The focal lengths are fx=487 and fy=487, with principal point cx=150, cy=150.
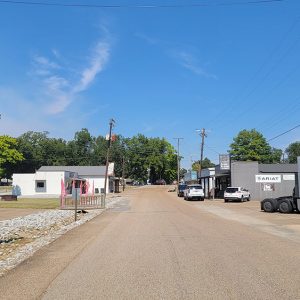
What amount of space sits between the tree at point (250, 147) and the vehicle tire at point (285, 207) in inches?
3451

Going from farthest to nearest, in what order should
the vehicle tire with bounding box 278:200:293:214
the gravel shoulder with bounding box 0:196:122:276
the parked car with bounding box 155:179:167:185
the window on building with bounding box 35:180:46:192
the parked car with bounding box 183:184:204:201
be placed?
the parked car with bounding box 155:179:167:185
the window on building with bounding box 35:180:46:192
the parked car with bounding box 183:184:204:201
the vehicle tire with bounding box 278:200:293:214
the gravel shoulder with bounding box 0:196:122:276

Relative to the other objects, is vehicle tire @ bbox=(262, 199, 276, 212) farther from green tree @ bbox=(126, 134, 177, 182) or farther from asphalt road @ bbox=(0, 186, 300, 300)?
green tree @ bbox=(126, 134, 177, 182)

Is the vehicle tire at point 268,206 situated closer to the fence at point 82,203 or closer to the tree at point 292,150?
the fence at point 82,203

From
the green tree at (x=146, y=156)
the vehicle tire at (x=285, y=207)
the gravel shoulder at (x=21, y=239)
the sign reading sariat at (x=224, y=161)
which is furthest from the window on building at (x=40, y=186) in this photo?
the green tree at (x=146, y=156)

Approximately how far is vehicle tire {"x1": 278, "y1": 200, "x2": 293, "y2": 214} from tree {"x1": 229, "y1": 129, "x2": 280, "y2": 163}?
87.7 meters

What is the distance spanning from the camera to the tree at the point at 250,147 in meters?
120

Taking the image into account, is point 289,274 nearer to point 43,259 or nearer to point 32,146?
point 43,259

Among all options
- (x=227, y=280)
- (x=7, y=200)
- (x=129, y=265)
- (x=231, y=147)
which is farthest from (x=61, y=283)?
(x=231, y=147)

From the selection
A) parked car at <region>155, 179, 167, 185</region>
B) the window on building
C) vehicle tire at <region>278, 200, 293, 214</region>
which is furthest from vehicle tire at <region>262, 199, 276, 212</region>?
parked car at <region>155, 179, 167, 185</region>

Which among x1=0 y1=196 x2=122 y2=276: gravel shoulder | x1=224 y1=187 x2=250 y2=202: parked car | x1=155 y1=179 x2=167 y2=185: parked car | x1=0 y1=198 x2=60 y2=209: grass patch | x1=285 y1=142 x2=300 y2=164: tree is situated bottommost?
x1=0 y1=196 x2=122 y2=276: gravel shoulder

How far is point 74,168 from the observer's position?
103 metres

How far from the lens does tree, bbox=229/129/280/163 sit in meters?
120

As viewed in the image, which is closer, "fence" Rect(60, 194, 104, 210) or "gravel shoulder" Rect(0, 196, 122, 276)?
"gravel shoulder" Rect(0, 196, 122, 276)

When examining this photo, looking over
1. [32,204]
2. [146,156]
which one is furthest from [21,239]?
[146,156]
